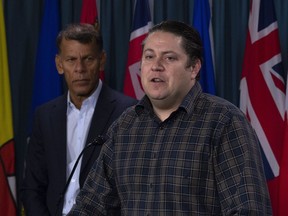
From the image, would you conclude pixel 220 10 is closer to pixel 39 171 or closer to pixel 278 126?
pixel 278 126

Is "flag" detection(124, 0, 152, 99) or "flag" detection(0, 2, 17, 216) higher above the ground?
"flag" detection(124, 0, 152, 99)

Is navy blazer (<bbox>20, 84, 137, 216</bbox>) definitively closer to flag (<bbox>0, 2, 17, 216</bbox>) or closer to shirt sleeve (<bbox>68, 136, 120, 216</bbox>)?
flag (<bbox>0, 2, 17, 216</bbox>)

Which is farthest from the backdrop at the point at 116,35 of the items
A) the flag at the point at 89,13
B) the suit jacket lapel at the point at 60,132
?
the suit jacket lapel at the point at 60,132

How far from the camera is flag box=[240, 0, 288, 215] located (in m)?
3.46

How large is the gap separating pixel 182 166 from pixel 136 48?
1875 mm

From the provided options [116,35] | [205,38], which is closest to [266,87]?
[205,38]

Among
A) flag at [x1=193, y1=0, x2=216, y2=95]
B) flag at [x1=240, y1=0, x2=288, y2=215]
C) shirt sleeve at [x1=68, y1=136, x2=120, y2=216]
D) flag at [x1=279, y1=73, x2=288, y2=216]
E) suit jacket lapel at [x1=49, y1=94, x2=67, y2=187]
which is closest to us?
shirt sleeve at [x1=68, y1=136, x2=120, y2=216]

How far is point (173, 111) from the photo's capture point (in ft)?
6.57

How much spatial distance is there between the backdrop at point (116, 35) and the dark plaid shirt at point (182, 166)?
1.66m

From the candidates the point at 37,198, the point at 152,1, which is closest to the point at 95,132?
the point at 37,198

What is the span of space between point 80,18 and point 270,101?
1197mm

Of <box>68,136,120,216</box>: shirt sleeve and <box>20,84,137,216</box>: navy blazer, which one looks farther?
<box>20,84,137,216</box>: navy blazer

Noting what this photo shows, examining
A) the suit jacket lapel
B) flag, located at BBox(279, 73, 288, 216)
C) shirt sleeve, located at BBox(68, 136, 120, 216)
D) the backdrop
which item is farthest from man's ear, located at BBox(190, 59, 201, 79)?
the backdrop

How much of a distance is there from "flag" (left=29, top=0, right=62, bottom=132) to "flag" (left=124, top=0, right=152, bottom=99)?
1.39 ft
